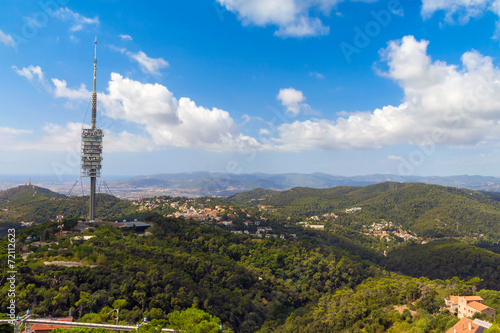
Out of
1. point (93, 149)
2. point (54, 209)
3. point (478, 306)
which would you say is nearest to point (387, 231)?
point (478, 306)

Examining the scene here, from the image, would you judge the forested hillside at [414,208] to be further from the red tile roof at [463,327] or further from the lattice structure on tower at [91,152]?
the red tile roof at [463,327]

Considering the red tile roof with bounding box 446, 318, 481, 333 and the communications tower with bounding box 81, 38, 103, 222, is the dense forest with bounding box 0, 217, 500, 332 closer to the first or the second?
the red tile roof with bounding box 446, 318, 481, 333

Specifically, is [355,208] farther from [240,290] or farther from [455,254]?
[240,290]

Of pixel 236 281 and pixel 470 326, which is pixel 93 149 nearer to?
pixel 236 281

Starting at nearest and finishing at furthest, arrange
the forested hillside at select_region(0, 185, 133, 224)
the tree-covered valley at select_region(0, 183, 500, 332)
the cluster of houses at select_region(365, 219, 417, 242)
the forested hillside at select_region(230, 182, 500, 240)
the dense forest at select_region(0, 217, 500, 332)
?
the dense forest at select_region(0, 217, 500, 332)
the tree-covered valley at select_region(0, 183, 500, 332)
the forested hillside at select_region(0, 185, 133, 224)
the cluster of houses at select_region(365, 219, 417, 242)
the forested hillside at select_region(230, 182, 500, 240)

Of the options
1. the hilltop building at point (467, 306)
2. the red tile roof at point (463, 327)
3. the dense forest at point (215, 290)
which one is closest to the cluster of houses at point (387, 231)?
the dense forest at point (215, 290)

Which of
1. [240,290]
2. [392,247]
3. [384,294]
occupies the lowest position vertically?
[392,247]

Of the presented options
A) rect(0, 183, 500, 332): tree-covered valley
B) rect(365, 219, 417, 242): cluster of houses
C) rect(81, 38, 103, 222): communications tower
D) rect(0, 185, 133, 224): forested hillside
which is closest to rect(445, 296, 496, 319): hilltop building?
rect(0, 183, 500, 332): tree-covered valley

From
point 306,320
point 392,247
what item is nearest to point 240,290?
point 306,320
